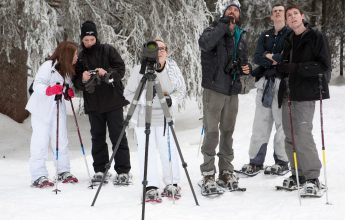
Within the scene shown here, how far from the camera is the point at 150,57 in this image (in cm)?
437

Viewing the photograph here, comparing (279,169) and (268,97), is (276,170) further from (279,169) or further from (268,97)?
(268,97)

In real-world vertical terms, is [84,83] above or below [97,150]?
above

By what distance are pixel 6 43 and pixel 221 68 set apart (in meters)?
4.88

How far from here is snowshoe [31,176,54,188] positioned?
A: 5531 millimetres

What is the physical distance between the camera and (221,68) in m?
5.10

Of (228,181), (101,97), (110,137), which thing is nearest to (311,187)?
(228,181)

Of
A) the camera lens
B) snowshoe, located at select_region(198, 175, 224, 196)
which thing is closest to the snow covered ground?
snowshoe, located at select_region(198, 175, 224, 196)

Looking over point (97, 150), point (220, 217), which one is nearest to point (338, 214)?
point (220, 217)

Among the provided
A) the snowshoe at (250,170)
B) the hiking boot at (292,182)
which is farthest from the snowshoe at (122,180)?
the hiking boot at (292,182)

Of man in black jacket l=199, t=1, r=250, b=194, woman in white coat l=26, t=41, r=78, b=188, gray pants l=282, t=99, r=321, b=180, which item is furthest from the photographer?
woman in white coat l=26, t=41, r=78, b=188

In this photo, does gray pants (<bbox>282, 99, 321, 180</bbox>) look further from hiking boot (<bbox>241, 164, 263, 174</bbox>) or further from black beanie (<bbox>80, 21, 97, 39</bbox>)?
black beanie (<bbox>80, 21, 97, 39</bbox>)

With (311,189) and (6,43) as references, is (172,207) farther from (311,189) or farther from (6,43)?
(6,43)

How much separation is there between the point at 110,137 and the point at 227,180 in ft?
5.15

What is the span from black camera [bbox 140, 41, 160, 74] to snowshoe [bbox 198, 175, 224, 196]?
4.85 ft
